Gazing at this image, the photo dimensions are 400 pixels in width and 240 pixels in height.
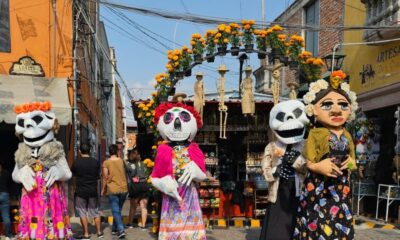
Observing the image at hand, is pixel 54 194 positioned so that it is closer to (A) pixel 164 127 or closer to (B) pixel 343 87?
(A) pixel 164 127

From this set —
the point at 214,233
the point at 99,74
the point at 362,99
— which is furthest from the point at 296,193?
the point at 99,74

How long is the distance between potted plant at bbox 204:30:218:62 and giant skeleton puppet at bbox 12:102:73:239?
9.72 feet

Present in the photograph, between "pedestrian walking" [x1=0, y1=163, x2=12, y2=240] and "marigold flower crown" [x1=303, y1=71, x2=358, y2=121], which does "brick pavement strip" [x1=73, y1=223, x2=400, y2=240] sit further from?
"marigold flower crown" [x1=303, y1=71, x2=358, y2=121]

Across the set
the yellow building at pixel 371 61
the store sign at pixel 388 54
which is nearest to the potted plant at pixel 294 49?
the yellow building at pixel 371 61

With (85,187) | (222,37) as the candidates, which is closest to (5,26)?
(85,187)

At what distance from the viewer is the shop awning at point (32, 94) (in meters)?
7.92

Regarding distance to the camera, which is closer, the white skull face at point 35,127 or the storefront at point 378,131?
the white skull face at point 35,127

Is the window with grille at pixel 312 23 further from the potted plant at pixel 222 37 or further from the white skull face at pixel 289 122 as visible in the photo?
the white skull face at pixel 289 122

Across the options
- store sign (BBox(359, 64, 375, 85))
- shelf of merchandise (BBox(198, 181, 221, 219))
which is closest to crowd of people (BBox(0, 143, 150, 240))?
shelf of merchandise (BBox(198, 181, 221, 219))

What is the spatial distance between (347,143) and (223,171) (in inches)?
205

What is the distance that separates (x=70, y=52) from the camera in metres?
10.0

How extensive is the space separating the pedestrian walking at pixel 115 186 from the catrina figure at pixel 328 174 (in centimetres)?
367

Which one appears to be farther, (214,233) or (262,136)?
(262,136)

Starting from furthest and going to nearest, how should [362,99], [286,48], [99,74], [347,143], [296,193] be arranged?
[99,74] → [362,99] → [286,48] → [296,193] → [347,143]
